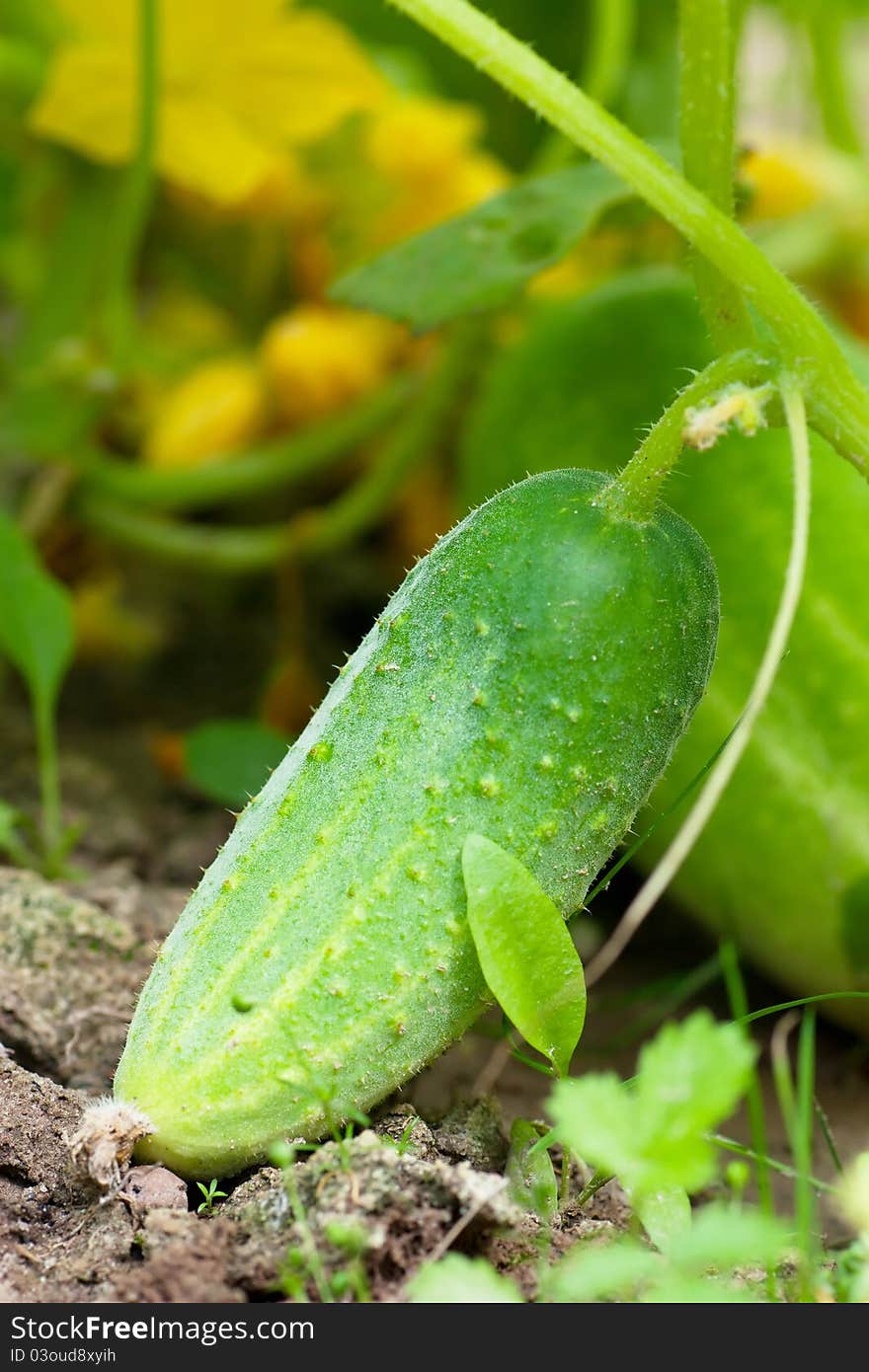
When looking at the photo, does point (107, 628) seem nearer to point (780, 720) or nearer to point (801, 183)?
point (780, 720)

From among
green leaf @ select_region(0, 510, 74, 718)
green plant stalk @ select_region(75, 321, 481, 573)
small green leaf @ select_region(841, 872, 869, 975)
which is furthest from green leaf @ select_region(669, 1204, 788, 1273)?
green plant stalk @ select_region(75, 321, 481, 573)

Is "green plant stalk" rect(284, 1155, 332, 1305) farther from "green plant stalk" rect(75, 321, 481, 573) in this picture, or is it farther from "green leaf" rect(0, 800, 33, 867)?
"green plant stalk" rect(75, 321, 481, 573)

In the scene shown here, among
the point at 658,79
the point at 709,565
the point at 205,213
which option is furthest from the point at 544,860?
the point at 658,79

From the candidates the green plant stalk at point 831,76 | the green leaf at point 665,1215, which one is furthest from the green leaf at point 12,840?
the green plant stalk at point 831,76

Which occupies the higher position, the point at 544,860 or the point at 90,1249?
the point at 544,860

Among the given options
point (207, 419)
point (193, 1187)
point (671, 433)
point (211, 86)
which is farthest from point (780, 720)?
point (211, 86)

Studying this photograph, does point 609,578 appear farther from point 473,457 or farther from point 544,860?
point 473,457
